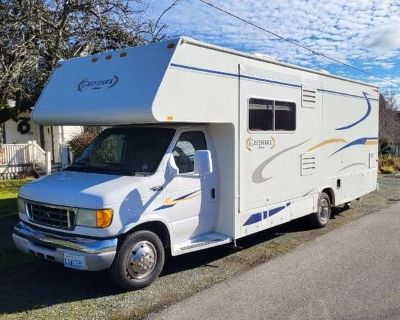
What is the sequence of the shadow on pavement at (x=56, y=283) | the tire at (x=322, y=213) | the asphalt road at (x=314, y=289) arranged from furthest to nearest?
the tire at (x=322, y=213), the shadow on pavement at (x=56, y=283), the asphalt road at (x=314, y=289)

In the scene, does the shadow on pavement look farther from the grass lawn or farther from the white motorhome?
the grass lawn

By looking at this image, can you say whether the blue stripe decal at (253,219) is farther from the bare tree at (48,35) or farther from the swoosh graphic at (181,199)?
the bare tree at (48,35)

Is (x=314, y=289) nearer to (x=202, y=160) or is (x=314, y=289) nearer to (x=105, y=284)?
(x=202, y=160)

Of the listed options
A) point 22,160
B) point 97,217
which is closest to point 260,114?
point 97,217

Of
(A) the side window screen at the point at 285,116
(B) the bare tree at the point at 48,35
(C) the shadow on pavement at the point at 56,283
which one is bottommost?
(C) the shadow on pavement at the point at 56,283

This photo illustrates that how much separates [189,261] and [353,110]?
18.6ft

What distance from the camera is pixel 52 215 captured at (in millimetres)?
5879

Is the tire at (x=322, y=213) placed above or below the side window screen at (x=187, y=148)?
below

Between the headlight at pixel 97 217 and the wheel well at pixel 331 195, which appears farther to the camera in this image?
the wheel well at pixel 331 195

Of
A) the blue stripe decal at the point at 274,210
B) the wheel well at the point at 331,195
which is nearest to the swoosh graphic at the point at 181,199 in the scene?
the blue stripe decal at the point at 274,210

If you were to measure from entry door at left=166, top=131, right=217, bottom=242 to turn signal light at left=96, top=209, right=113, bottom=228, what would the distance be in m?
0.94

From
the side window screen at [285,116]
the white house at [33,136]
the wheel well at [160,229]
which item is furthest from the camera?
the white house at [33,136]

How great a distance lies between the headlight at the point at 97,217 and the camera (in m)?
5.48

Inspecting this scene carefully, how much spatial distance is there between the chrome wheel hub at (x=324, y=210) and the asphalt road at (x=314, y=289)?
1277mm
